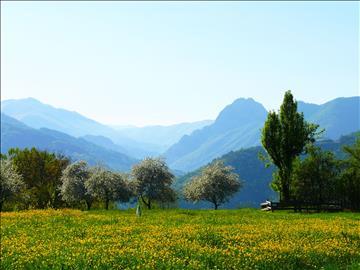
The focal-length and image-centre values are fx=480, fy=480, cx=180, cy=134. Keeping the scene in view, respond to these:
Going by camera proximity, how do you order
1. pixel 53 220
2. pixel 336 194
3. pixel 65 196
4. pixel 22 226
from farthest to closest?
pixel 65 196
pixel 336 194
pixel 53 220
pixel 22 226

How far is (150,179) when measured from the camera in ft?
315

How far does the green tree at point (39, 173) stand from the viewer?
335 ft

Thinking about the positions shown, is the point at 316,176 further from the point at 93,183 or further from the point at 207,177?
the point at 93,183

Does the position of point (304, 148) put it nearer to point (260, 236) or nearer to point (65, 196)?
point (65, 196)

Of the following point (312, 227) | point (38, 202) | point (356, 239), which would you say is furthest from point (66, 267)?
point (38, 202)

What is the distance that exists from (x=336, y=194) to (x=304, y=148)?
29.7 ft

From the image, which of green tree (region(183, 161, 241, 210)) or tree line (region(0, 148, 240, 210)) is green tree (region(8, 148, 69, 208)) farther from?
green tree (region(183, 161, 241, 210))

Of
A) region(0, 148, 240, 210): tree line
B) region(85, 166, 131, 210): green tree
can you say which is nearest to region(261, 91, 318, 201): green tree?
region(0, 148, 240, 210): tree line

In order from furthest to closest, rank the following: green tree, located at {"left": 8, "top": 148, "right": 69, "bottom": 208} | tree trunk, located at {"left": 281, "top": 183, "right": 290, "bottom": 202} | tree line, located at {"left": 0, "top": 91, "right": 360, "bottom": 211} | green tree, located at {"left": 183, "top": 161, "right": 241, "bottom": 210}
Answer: green tree, located at {"left": 8, "top": 148, "right": 69, "bottom": 208}, green tree, located at {"left": 183, "top": 161, "right": 241, "bottom": 210}, tree trunk, located at {"left": 281, "top": 183, "right": 290, "bottom": 202}, tree line, located at {"left": 0, "top": 91, "right": 360, "bottom": 211}

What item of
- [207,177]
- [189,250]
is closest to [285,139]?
[207,177]

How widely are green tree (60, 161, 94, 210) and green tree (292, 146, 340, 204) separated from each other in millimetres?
39393

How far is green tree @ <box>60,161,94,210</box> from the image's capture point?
9156 cm

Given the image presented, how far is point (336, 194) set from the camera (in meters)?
77.8

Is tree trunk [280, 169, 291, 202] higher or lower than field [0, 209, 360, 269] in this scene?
higher
